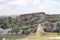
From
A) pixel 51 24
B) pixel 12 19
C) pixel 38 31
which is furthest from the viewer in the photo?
pixel 12 19

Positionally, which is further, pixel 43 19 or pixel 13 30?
pixel 43 19

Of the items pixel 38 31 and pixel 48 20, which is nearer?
pixel 38 31

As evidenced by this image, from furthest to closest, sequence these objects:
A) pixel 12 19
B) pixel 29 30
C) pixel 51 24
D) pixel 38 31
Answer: pixel 12 19
pixel 51 24
pixel 29 30
pixel 38 31

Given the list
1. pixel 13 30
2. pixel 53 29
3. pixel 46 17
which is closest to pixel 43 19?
pixel 46 17

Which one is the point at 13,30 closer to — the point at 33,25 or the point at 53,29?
the point at 33,25

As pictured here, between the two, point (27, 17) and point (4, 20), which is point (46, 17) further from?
point (4, 20)

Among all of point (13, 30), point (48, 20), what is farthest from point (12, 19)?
point (48, 20)

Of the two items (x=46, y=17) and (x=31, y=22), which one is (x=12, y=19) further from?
(x=46, y=17)

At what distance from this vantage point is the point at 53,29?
23.0 meters

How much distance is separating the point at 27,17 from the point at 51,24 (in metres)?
3.37

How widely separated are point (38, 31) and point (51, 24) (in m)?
3.76

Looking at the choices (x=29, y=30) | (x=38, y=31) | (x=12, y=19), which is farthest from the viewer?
(x=12, y=19)

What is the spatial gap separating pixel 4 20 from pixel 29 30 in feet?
15.0

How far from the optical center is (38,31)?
21.2 meters
